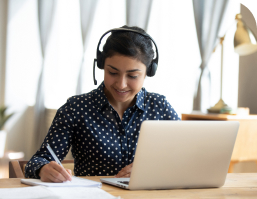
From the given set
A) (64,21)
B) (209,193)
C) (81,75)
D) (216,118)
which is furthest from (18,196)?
(64,21)

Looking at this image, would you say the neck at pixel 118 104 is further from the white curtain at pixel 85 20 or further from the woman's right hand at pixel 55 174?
the white curtain at pixel 85 20

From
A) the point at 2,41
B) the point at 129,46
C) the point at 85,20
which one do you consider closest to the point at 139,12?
the point at 85,20

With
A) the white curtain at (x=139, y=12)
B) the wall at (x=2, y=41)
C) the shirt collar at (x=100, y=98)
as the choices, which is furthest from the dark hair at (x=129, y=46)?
the wall at (x=2, y=41)

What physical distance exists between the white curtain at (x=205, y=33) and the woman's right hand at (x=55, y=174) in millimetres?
2287

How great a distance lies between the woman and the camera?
4.23ft

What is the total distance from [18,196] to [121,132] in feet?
2.08

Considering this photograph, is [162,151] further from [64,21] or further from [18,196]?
[64,21]

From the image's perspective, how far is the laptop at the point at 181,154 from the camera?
2.93 ft

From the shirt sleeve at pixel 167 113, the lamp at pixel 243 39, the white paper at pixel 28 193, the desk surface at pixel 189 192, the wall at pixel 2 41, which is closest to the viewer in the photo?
the white paper at pixel 28 193

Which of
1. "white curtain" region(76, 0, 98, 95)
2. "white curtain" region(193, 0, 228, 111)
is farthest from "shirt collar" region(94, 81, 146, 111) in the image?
"white curtain" region(193, 0, 228, 111)

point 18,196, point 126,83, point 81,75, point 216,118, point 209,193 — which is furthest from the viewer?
point 81,75

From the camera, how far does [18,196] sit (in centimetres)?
81

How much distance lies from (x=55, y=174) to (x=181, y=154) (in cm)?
37

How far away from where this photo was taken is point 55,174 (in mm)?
976
